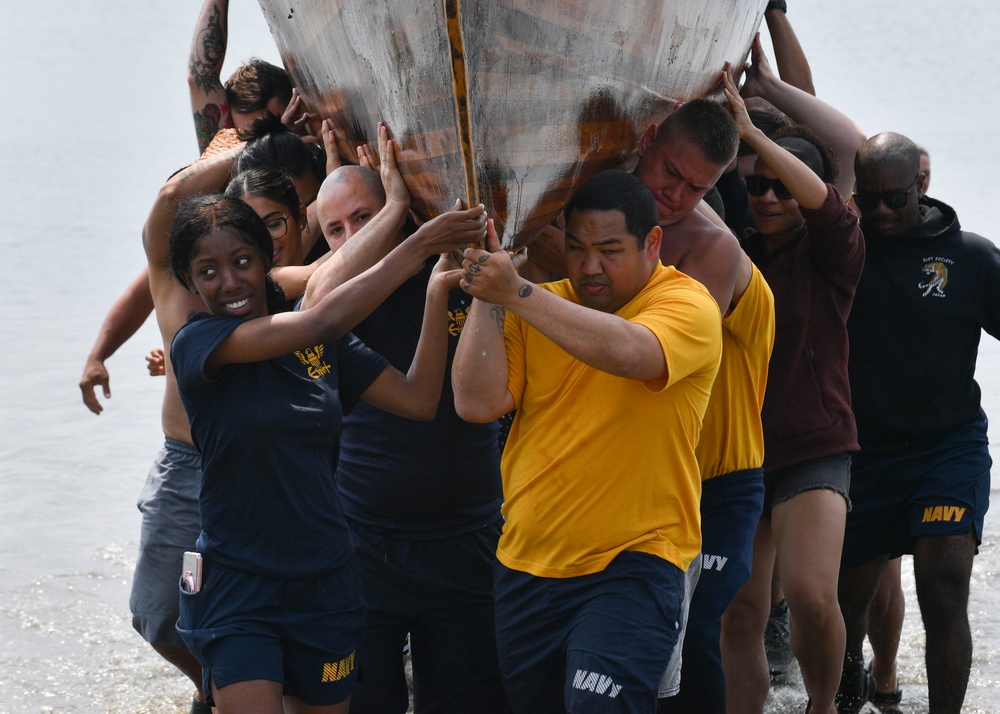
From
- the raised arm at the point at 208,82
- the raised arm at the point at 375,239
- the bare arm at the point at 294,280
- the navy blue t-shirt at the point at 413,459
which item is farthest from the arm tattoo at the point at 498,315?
the raised arm at the point at 208,82

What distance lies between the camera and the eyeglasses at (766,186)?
3748 millimetres

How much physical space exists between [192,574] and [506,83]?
1.26m

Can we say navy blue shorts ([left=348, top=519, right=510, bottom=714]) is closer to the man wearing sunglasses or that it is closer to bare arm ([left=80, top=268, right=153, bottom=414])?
the man wearing sunglasses

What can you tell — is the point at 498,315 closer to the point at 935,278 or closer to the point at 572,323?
the point at 572,323

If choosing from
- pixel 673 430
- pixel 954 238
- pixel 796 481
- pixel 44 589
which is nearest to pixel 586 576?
pixel 673 430

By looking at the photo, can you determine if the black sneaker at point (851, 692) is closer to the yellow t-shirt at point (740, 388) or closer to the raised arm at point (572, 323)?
the yellow t-shirt at point (740, 388)

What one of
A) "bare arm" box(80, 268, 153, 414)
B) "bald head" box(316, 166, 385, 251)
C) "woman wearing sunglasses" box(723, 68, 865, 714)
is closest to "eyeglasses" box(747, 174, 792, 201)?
"woman wearing sunglasses" box(723, 68, 865, 714)

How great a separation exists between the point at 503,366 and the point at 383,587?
0.76m

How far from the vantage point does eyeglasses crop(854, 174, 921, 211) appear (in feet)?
13.0

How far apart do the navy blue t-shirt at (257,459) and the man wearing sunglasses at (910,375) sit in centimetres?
198

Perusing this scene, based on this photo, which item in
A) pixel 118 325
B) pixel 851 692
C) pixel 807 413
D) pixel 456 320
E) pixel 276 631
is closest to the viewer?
pixel 276 631

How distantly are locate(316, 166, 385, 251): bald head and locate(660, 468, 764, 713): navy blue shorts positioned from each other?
1129 millimetres

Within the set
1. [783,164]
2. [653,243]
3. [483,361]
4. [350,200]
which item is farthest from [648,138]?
[483,361]

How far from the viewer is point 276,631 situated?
8.87 ft
